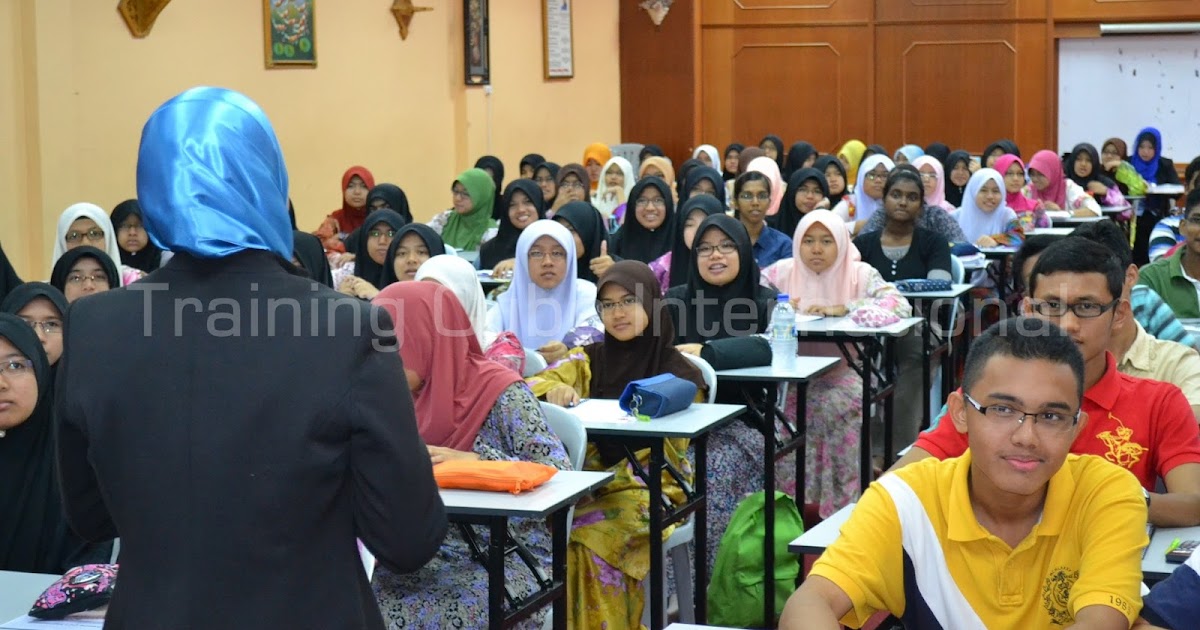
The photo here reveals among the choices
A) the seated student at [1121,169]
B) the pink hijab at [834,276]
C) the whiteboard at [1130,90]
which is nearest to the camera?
the pink hijab at [834,276]

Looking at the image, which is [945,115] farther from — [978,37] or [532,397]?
[532,397]

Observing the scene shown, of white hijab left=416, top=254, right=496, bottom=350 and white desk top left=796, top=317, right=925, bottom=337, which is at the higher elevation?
white hijab left=416, top=254, right=496, bottom=350

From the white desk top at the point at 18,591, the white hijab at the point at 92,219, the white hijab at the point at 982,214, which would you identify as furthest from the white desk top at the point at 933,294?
the white desk top at the point at 18,591

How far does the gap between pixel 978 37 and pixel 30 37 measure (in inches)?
418

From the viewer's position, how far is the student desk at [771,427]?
420cm

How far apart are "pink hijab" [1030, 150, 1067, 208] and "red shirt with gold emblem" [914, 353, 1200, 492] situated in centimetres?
909

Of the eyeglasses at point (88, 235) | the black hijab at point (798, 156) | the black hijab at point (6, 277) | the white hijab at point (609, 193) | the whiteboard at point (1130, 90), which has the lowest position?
the black hijab at point (6, 277)

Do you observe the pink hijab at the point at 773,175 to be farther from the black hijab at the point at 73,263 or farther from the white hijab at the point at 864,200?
the black hijab at the point at 73,263

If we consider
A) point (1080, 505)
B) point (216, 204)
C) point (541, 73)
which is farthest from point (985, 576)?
point (541, 73)

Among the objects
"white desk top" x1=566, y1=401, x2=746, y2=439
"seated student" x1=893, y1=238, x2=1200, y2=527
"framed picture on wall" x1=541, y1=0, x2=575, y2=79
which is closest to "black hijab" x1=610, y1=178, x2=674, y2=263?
"white desk top" x1=566, y1=401, x2=746, y2=439

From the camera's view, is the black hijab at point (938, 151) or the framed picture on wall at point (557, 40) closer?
the framed picture on wall at point (557, 40)

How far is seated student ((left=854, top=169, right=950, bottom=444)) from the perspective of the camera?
6.30m

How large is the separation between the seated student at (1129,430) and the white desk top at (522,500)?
28.1 inches

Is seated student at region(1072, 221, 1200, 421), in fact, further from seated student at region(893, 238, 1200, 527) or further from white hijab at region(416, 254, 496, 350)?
white hijab at region(416, 254, 496, 350)
